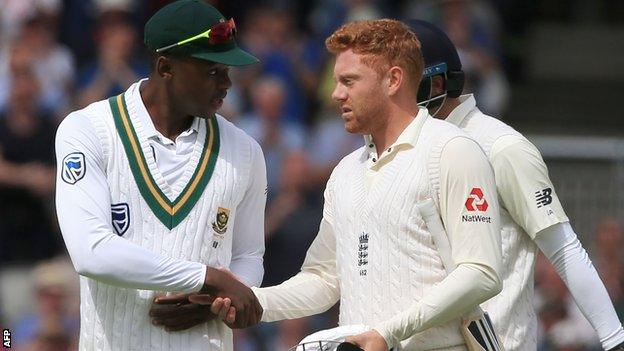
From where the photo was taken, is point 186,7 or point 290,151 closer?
point 186,7

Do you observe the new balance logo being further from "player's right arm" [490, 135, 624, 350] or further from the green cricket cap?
the green cricket cap

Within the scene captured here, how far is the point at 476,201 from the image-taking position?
5.36m

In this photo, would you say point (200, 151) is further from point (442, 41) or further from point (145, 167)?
point (442, 41)

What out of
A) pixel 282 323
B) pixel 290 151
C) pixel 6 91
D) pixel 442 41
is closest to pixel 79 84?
pixel 6 91

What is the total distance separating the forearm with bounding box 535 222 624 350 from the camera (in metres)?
6.00

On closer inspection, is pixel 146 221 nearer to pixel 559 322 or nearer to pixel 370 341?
pixel 370 341

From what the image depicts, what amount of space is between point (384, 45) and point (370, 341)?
1135 millimetres

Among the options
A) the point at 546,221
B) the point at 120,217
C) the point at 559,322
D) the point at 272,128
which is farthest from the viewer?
the point at 272,128

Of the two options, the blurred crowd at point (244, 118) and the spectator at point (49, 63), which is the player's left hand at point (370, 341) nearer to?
the blurred crowd at point (244, 118)

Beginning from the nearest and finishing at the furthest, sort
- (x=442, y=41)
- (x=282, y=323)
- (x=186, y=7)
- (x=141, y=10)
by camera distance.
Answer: (x=186, y=7), (x=442, y=41), (x=282, y=323), (x=141, y=10)

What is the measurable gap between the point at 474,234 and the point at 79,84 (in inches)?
248

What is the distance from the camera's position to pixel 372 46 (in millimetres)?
5555

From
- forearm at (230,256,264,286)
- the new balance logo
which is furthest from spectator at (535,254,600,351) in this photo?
forearm at (230,256,264,286)

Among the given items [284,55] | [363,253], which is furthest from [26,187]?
[363,253]
